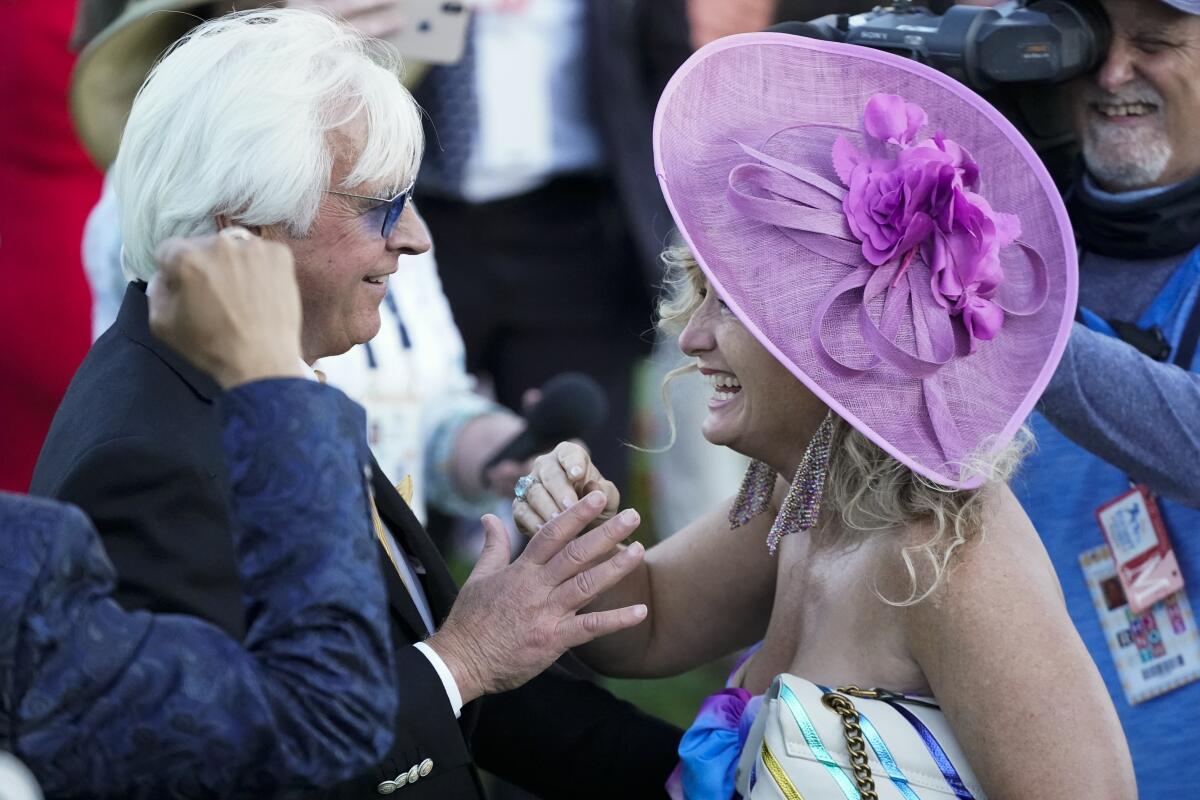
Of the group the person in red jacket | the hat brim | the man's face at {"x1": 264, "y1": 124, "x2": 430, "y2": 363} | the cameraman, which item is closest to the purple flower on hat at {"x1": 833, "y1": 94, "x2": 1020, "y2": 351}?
the cameraman

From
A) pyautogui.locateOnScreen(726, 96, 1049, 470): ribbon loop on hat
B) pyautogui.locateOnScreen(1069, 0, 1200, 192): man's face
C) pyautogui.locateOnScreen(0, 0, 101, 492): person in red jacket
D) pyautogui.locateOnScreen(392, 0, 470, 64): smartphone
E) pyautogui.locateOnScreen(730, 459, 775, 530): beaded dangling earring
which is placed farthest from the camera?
pyautogui.locateOnScreen(0, 0, 101, 492): person in red jacket

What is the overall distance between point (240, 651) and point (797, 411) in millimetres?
1029

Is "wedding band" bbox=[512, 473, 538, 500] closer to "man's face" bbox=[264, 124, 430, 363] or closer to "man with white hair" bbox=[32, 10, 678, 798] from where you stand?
"man with white hair" bbox=[32, 10, 678, 798]

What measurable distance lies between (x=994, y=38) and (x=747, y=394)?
87 cm

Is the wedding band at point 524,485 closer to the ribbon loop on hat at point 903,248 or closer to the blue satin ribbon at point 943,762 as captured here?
the ribbon loop on hat at point 903,248

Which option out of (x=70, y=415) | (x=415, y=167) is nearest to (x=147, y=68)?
(x=415, y=167)

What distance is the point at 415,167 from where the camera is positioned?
2320mm

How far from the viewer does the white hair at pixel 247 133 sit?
208cm

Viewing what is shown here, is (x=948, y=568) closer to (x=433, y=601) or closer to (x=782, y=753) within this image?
(x=782, y=753)

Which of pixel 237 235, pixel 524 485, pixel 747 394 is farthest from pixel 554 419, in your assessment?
pixel 237 235

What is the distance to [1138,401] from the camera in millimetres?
2527

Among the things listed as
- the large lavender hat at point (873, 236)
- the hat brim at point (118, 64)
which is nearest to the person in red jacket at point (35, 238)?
the hat brim at point (118, 64)

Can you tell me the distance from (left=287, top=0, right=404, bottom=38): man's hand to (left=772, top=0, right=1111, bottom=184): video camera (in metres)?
1.15

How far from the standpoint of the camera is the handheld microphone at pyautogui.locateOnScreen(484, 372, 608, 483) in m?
3.37
